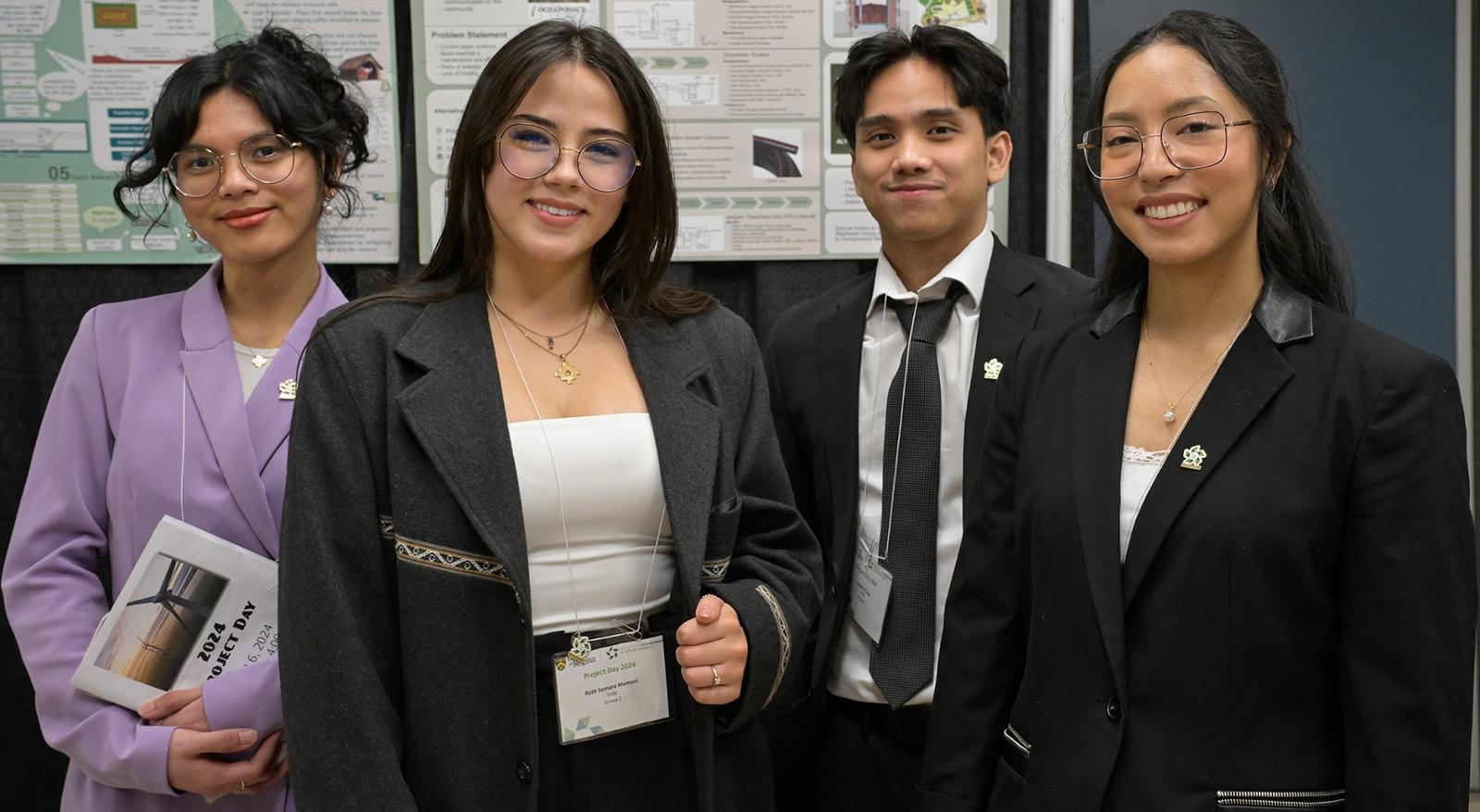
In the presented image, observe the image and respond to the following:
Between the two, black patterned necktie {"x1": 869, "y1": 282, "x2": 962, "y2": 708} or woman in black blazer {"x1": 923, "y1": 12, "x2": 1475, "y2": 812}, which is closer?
woman in black blazer {"x1": 923, "y1": 12, "x2": 1475, "y2": 812}

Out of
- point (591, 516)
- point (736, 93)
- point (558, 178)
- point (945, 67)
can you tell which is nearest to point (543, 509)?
point (591, 516)

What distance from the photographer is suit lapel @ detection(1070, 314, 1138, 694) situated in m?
1.38

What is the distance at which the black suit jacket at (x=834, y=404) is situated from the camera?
2.01m

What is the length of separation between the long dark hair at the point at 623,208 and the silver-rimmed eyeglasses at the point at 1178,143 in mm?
616

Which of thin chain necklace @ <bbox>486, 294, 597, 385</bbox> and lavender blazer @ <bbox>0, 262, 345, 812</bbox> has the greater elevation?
thin chain necklace @ <bbox>486, 294, 597, 385</bbox>

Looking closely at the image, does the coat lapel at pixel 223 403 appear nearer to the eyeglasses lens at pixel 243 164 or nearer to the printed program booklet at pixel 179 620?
the printed program booklet at pixel 179 620

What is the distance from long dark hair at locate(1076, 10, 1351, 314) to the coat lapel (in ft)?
4.51

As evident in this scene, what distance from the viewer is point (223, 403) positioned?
68.2 inches

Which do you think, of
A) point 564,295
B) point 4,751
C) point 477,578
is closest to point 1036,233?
point 564,295

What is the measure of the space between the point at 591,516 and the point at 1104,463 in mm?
665

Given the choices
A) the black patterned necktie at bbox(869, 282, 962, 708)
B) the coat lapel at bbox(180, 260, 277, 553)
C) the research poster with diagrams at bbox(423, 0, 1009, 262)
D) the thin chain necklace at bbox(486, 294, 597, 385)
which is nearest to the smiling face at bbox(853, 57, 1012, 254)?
the black patterned necktie at bbox(869, 282, 962, 708)

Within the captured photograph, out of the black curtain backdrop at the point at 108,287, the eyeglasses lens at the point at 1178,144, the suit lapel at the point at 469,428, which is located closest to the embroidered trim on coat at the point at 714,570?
the suit lapel at the point at 469,428

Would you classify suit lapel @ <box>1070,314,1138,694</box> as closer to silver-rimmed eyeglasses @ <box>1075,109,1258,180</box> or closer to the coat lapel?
silver-rimmed eyeglasses @ <box>1075,109,1258,180</box>

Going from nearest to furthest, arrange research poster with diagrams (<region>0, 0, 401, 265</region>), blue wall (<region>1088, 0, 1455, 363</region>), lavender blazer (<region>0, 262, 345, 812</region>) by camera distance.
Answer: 1. lavender blazer (<region>0, 262, 345, 812</region>)
2. research poster with diagrams (<region>0, 0, 401, 265</region>)
3. blue wall (<region>1088, 0, 1455, 363</region>)
